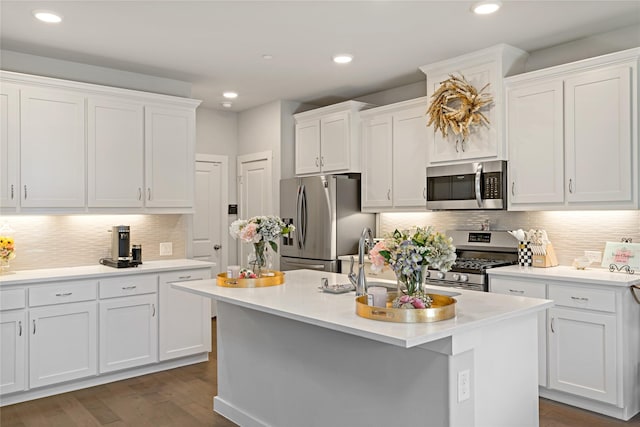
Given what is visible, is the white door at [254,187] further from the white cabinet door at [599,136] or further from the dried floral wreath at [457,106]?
the white cabinet door at [599,136]

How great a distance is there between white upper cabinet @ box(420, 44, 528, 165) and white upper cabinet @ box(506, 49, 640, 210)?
0.32 feet

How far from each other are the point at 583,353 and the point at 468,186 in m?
1.55

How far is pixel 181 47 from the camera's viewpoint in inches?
159

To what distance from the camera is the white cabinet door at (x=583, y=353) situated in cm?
330

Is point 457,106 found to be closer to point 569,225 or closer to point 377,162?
point 377,162

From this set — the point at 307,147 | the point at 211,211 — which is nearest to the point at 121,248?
the point at 211,211

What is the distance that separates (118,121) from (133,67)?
540 millimetres

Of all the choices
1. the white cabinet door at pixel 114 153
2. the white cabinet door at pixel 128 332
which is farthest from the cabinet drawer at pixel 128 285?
the white cabinet door at pixel 114 153

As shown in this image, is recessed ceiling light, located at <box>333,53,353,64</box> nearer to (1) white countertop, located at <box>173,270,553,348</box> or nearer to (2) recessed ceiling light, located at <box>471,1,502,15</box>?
(2) recessed ceiling light, located at <box>471,1,502,15</box>

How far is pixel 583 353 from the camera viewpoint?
343 cm

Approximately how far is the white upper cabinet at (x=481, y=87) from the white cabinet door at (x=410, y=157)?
0.29 m

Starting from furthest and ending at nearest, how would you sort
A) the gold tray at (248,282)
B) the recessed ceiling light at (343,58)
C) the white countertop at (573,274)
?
the recessed ceiling light at (343,58) → the white countertop at (573,274) → the gold tray at (248,282)

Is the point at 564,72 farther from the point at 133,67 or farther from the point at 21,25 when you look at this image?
the point at 21,25

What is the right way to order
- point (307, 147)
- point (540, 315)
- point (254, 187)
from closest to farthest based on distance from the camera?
point (540, 315) < point (307, 147) < point (254, 187)
